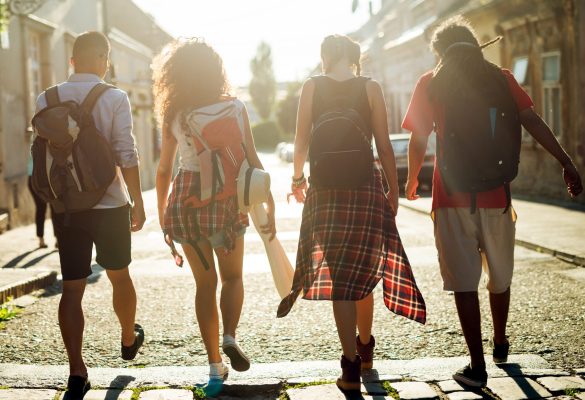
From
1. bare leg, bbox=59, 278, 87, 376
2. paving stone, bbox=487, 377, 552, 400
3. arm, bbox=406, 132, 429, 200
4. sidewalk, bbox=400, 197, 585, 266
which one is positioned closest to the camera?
paving stone, bbox=487, 377, 552, 400

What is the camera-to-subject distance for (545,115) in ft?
62.5

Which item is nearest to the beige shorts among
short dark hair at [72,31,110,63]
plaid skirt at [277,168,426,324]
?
plaid skirt at [277,168,426,324]

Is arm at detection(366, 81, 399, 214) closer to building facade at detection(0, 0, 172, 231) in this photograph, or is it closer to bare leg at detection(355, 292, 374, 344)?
bare leg at detection(355, 292, 374, 344)

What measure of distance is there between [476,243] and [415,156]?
0.55 metres

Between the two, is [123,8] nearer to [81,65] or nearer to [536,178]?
[536,178]

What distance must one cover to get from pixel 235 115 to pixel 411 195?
1.04 m

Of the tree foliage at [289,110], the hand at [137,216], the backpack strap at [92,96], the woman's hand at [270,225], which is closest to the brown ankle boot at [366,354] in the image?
the woman's hand at [270,225]

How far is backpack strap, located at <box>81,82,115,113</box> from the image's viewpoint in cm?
439

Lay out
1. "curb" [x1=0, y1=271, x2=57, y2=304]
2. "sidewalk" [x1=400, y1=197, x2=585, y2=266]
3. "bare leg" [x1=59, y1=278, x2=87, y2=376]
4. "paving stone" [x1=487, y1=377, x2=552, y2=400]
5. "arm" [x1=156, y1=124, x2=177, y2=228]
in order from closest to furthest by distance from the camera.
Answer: "paving stone" [x1=487, y1=377, x2=552, y2=400], "bare leg" [x1=59, y1=278, x2=87, y2=376], "arm" [x1=156, y1=124, x2=177, y2=228], "curb" [x1=0, y1=271, x2=57, y2=304], "sidewalk" [x1=400, y1=197, x2=585, y2=266]

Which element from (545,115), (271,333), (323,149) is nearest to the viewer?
(323,149)

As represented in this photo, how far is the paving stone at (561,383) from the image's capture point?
13.8 ft

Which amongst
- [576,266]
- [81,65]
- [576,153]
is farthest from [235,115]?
[576,153]

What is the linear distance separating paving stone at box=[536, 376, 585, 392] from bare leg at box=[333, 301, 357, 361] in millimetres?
944

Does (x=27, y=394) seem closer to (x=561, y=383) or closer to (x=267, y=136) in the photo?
(x=561, y=383)
